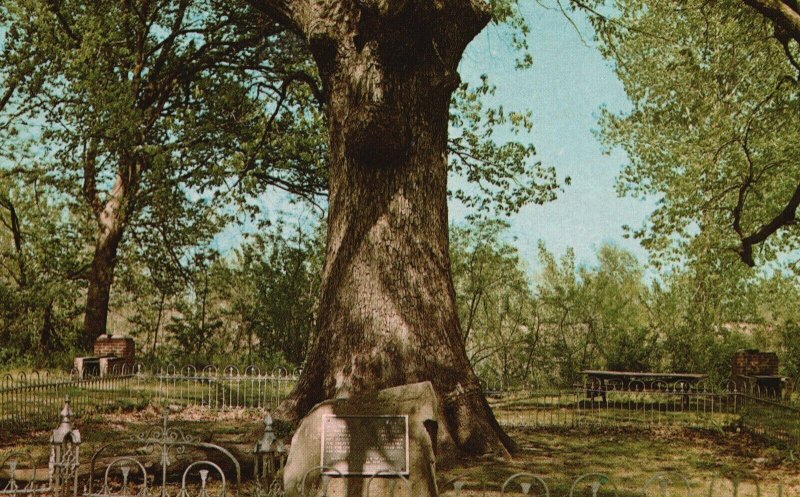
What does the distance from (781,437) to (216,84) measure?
15.3 meters

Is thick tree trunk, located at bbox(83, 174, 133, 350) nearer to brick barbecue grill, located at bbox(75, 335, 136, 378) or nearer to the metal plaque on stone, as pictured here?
brick barbecue grill, located at bbox(75, 335, 136, 378)

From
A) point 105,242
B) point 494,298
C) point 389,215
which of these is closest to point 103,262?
point 105,242

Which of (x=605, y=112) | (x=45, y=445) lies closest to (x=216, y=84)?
(x=45, y=445)

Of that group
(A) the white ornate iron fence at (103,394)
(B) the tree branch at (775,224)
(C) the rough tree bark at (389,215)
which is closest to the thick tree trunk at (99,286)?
(A) the white ornate iron fence at (103,394)

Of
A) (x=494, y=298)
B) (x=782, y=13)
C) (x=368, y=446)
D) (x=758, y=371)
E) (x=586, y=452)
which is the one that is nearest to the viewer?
(x=368, y=446)

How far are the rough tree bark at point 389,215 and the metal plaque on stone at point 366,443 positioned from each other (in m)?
2.03

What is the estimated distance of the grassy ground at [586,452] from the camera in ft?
27.8

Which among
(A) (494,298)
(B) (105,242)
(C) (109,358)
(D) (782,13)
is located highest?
(D) (782,13)

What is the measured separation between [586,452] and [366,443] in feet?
17.2

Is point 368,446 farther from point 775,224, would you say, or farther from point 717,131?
point 717,131

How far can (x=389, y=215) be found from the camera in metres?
9.72

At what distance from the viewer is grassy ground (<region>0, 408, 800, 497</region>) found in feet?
27.8

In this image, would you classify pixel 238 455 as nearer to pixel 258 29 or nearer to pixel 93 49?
pixel 93 49

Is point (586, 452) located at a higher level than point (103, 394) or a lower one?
lower
